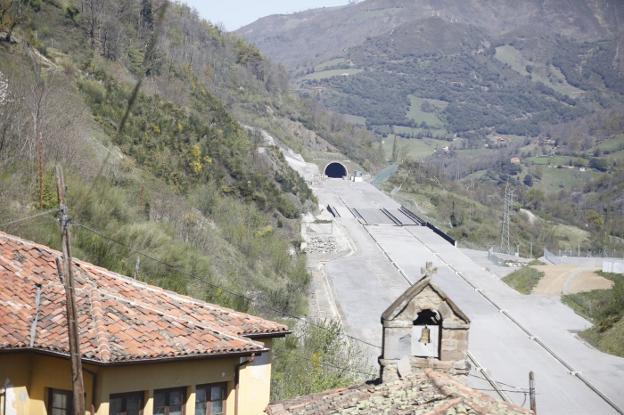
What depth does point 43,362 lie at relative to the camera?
1183 cm

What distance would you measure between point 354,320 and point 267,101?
58.4m

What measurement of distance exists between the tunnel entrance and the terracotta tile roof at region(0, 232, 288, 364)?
278 feet

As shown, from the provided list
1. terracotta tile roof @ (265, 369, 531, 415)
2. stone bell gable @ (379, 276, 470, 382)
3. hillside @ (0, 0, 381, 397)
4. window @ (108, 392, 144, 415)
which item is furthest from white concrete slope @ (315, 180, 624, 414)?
window @ (108, 392, 144, 415)

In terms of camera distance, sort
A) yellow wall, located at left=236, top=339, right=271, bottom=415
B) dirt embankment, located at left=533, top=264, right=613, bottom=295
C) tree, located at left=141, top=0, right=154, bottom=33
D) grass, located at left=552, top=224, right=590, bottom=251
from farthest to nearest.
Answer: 1. grass, located at left=552, top=224, right=590, bottom=251
2. tree, located at left=141, top=0, right=154, bottom=33
3. dirt embankment, located at left=533, top=264, right=613, bottom=295
4. yellow wall, located at left=236, top=339, right=271, bottom=415

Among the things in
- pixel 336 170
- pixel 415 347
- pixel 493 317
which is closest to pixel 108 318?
pixel 415 347

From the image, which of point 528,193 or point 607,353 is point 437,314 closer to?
point 607,353

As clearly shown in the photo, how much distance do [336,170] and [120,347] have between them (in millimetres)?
89425

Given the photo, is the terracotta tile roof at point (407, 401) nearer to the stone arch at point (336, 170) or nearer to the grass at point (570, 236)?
the grass at point (570, 236)

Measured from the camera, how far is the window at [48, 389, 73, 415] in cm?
1175

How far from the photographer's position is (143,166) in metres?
36.5

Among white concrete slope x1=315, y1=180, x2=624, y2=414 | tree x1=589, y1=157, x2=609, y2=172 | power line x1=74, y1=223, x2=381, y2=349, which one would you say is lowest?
white concrete slope x1=315, y1=180, x2=624, y2=414

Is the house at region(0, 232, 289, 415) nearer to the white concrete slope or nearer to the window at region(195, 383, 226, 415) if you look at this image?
the window at region(195, 383, 226, 415)

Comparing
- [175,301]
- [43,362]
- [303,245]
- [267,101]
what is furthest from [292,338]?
[267,101]

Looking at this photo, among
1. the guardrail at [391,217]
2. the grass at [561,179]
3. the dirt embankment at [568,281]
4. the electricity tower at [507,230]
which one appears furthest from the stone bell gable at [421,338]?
the grass at [561,179]
